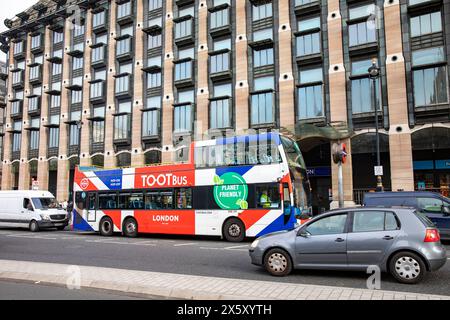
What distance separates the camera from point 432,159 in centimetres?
2516

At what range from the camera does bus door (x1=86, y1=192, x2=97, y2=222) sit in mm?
19531

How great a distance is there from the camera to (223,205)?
51.0 feet

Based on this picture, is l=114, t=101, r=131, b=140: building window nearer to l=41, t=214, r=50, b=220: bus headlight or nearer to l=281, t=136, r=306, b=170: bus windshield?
l=41, t=214, r=50, b=220: bus headlight

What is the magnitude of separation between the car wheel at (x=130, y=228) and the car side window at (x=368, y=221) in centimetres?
1245

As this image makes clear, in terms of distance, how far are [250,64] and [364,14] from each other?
29.3 feet

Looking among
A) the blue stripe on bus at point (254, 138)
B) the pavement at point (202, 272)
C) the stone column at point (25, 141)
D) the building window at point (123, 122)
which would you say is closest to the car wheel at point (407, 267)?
the pavement at point (202, 272)

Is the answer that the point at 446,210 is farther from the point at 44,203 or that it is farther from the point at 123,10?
the point at 123,10

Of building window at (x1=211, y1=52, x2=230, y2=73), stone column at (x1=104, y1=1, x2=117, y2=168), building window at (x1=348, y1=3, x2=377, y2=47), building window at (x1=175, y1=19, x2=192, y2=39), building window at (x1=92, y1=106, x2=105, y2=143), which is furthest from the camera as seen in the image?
building window at (x1=92, y1=106, x2=105, y2=143)

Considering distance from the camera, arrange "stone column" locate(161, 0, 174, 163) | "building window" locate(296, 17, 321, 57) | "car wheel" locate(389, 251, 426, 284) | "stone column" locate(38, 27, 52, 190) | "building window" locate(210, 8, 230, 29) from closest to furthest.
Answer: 1. "car wheel" locate(389, 251, 426, 284)
2. "building window" locate(296, 17, 321, 57)
3. "building window" locate(210, 8, 230, 29)
4. "stone column" locate(161, 0, 174, 163)
5. "stone column" locate(38, 27, 52, 190)

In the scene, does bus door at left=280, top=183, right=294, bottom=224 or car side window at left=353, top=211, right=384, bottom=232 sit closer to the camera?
car side window at left=353, top=211, right=384, bottom=232

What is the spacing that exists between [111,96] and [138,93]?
3.52 m

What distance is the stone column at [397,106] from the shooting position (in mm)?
24594

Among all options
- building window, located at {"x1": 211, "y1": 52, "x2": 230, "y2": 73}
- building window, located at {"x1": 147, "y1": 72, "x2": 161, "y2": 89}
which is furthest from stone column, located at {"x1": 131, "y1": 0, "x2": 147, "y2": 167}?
building window, located at {"x1": 211, "y1": 52, "x2": 230, "y2": 73}

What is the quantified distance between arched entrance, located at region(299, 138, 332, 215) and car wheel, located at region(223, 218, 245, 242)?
1346cm
